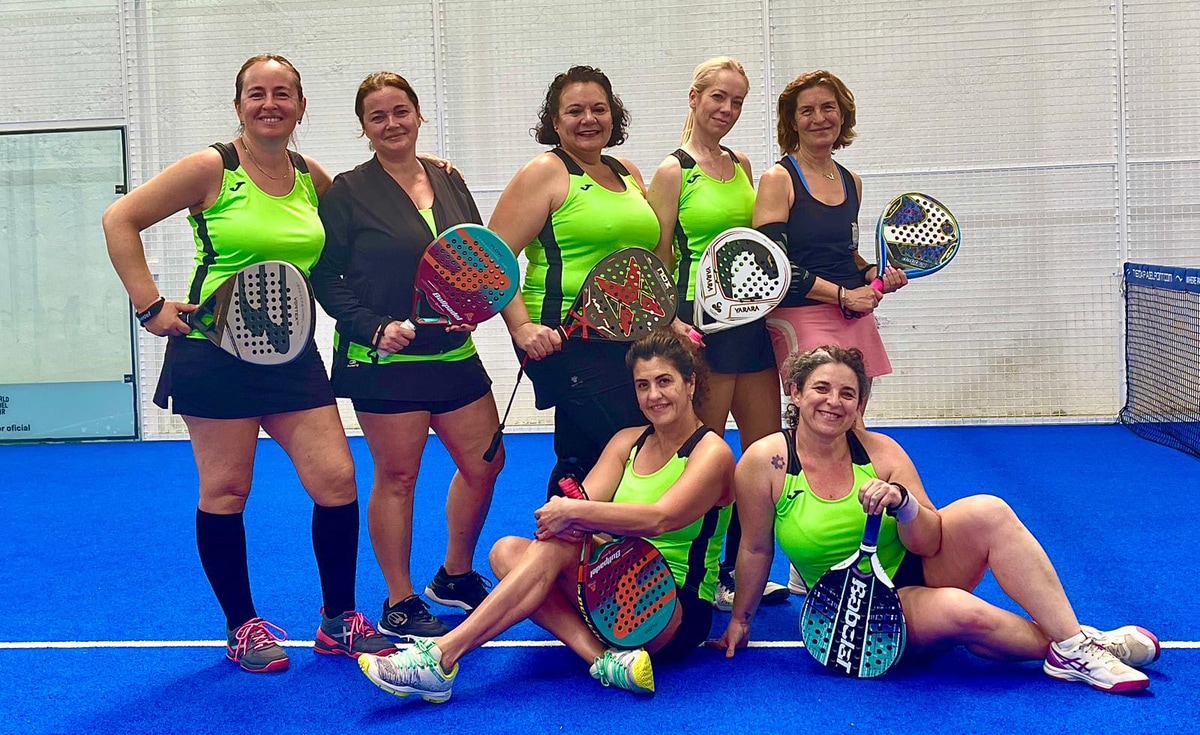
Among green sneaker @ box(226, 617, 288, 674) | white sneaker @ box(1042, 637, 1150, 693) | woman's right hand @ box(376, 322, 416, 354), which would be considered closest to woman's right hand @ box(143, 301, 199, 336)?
woman's right hand @ box(376, 322, 416, 354)

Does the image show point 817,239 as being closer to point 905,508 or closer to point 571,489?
point 905,508

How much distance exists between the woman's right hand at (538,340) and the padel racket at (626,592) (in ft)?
1.45

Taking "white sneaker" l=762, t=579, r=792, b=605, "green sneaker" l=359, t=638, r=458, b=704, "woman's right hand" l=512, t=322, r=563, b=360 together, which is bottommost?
"white sneaker" l=762, t=579, r=792, b=605

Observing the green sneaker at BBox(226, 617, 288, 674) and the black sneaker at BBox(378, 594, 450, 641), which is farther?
the black sneaker at BBox(378, 594, 450, 641)

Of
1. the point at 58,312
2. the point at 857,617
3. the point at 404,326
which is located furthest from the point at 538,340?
the point at 58,312

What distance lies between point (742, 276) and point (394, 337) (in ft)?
3.58

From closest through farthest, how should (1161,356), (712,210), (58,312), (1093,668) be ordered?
1. (1093,668)
2. (712,210)
3. (1161,356)
4. (58,312)

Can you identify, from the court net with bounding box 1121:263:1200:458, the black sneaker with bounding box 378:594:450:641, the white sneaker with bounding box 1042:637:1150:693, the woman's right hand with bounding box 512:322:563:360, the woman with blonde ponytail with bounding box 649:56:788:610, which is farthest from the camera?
the court net with bounding box 1121:263:1200:458

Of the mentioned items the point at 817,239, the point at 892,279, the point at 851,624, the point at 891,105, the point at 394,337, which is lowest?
the point at 851,624

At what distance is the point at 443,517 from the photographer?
543 centimetres

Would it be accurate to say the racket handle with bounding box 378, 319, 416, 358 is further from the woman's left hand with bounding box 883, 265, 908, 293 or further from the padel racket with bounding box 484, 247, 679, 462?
the woman's left hand with bounding box 883, 265, 908, 293

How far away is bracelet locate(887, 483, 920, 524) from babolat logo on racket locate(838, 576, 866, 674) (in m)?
→ 0.20

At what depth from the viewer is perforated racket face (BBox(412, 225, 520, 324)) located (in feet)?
10.8

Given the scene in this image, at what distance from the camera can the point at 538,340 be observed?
3.38m
